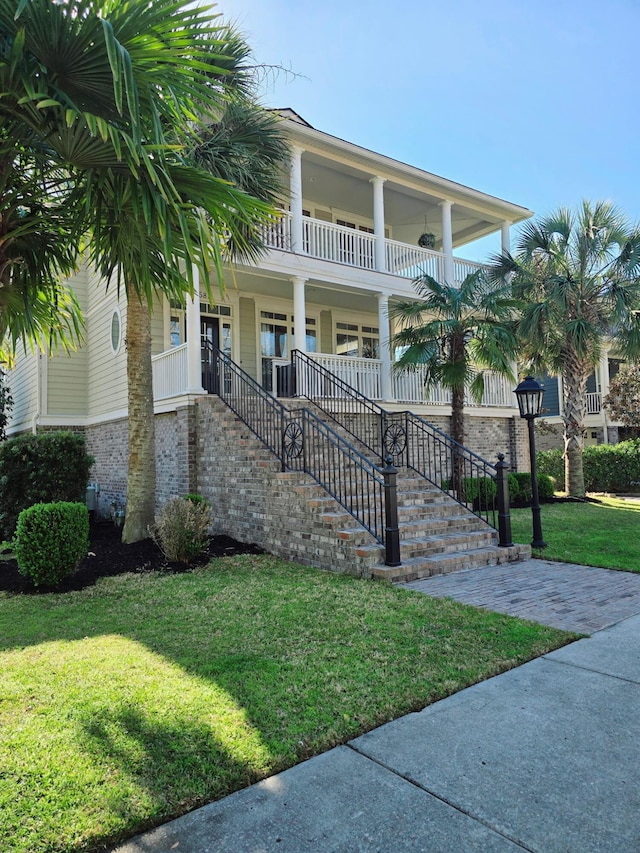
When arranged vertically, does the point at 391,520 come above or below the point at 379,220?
below

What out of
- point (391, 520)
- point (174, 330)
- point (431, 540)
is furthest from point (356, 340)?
point (391, 520)

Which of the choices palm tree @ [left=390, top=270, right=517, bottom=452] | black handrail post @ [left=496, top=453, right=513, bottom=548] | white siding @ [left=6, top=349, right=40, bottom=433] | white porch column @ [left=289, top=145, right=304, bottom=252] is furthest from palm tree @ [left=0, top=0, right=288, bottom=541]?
white siding @ [left=6, top=349, right=40, bottom=433]

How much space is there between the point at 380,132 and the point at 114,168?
1179 centimetres

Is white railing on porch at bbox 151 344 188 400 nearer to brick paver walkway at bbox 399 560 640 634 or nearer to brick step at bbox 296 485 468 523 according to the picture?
brick step at bbox 296 485 468 523

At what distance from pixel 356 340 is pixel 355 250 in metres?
3.55

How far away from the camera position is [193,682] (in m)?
3.58

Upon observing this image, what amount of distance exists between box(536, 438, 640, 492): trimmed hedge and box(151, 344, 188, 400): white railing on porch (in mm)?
14528

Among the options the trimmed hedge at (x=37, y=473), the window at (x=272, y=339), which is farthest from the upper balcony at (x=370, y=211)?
the trimmed hedge at (x=37, y=473)

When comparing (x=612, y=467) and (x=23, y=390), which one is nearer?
(x=23, y=390)

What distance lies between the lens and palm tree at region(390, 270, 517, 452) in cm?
1112

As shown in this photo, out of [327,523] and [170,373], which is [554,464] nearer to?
[170,373]

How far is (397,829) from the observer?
222 centimetres

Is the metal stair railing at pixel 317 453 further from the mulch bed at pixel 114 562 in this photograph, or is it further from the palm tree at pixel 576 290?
the palm tree at pixel 576 290

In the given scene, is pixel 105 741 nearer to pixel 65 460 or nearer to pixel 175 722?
pixel 175 722
